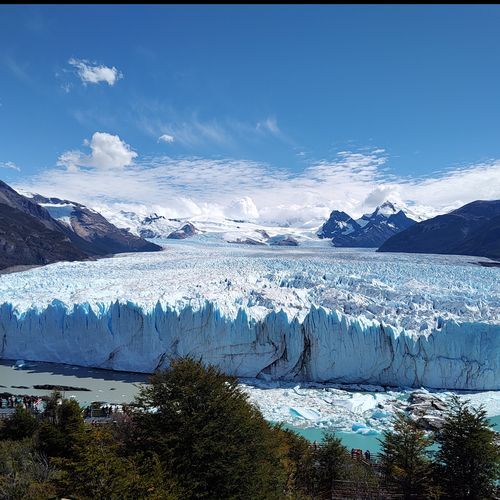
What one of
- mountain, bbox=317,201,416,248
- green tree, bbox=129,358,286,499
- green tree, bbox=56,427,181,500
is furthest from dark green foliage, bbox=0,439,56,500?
mountain, bbox=317,201,416,248

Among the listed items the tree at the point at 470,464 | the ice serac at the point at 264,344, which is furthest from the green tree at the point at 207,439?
the ice serac at the point at 264,344

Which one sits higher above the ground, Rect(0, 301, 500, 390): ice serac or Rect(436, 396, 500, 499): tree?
Rect(0, 301, 500, 390): ice serac

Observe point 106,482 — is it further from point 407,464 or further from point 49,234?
point 49,234

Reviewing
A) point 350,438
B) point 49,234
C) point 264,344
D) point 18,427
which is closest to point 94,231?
point 49,234

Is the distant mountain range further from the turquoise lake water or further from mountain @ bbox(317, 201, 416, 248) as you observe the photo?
mountain @ bbox(317, 201, 416, 248)

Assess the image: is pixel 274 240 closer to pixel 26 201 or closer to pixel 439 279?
pixel 26 201

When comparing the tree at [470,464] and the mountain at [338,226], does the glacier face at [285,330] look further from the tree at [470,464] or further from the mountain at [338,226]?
the mountain at [338,226]
